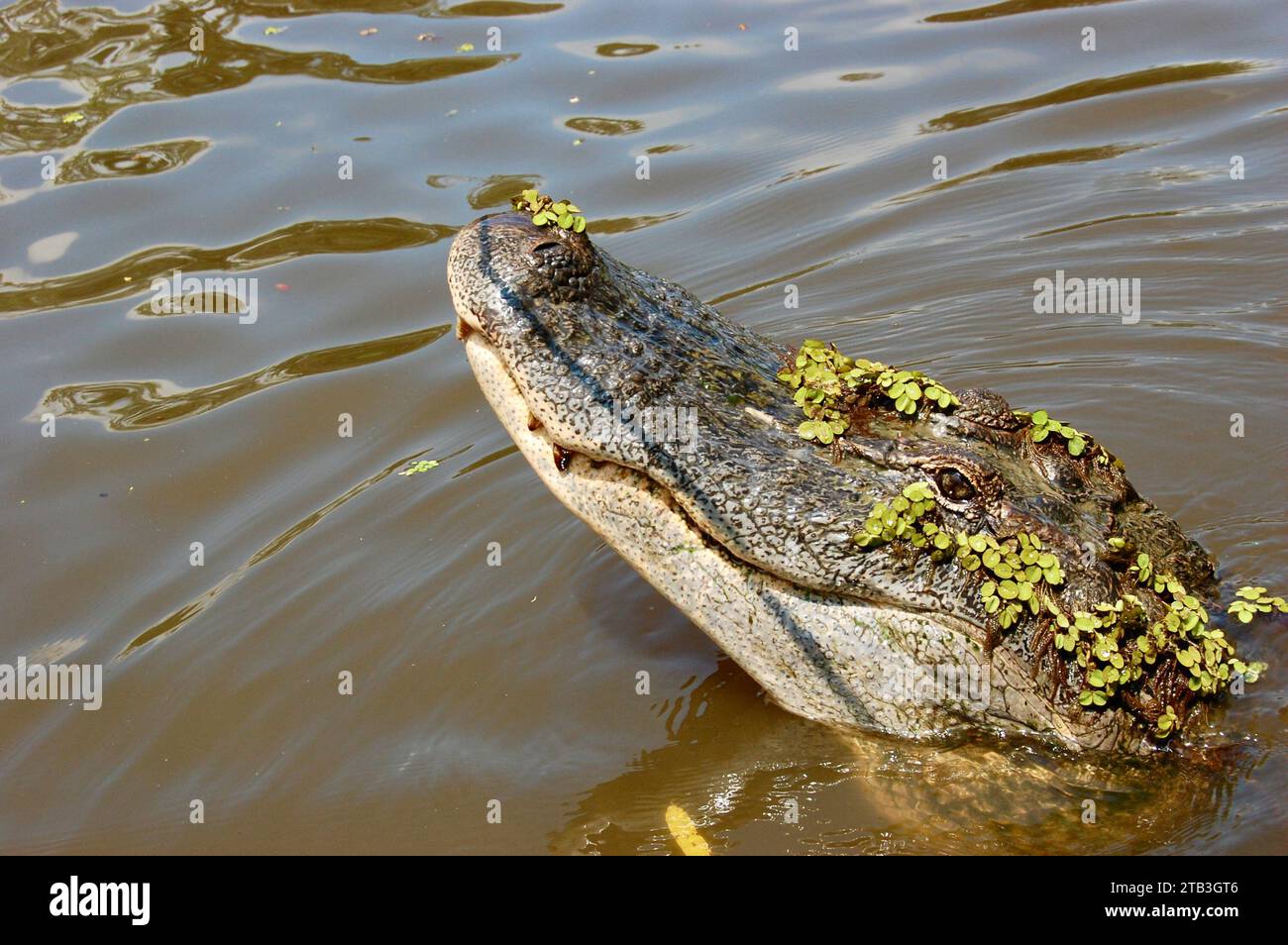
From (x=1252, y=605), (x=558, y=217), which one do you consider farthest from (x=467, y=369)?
(x=1252, y=605)

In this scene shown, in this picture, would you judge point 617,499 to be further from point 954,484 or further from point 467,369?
point 467,369

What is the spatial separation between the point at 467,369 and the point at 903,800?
13.2 feet

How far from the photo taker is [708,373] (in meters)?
4.39

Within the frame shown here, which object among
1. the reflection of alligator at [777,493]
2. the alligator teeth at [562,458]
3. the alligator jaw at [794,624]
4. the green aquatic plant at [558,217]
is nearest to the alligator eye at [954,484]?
the reflection of alligator at [777,493]

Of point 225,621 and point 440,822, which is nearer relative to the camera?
point 440,822

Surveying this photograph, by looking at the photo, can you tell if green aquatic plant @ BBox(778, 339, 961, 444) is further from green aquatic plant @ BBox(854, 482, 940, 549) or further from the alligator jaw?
the alligator jaw

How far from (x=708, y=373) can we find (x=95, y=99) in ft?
26.6

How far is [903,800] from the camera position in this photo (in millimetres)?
4613

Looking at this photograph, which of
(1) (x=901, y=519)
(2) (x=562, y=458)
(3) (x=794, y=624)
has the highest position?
(2) (x=562, y=458)

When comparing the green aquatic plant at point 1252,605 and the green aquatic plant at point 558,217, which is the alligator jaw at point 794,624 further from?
the green aquatic plant at point 1252,605
